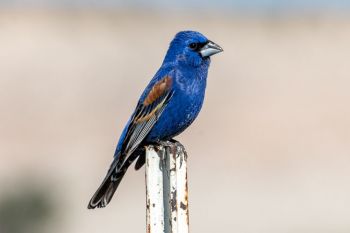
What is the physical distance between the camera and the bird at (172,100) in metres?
7.61

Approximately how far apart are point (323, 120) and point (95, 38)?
8.91 meters

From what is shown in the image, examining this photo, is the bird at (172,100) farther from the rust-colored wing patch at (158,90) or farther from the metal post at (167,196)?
the metal post at (167,196)

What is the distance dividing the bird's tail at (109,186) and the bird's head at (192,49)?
1.00 m

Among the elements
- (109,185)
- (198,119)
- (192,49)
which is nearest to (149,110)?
(192,49)

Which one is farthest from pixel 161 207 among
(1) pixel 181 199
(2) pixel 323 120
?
(2) pixel 323 120

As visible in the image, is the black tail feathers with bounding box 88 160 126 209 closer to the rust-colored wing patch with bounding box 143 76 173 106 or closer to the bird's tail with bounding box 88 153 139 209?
the bird's tail with bounding box 88 153 139 209

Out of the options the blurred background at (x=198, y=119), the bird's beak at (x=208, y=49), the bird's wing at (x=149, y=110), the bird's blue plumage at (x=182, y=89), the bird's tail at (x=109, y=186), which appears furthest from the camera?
the blurred background at (x=198, y=119)

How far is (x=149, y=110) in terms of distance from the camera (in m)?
7.82

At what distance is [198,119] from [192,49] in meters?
11.4

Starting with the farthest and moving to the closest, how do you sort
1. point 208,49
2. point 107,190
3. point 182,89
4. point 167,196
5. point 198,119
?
point 198,119 < point 208,49 < point 182,89 < point 107,190 < point 167,196

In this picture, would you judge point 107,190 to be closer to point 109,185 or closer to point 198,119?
point 109,185

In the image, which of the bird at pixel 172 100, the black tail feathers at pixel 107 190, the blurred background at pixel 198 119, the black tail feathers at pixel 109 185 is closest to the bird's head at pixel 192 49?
the bird at pixel 172 100

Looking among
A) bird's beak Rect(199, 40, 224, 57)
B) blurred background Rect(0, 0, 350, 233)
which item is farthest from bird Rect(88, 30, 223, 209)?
blurred background Rect(0, 0, 350, 233)

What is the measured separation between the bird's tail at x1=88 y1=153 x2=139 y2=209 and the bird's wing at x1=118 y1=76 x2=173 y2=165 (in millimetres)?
252
